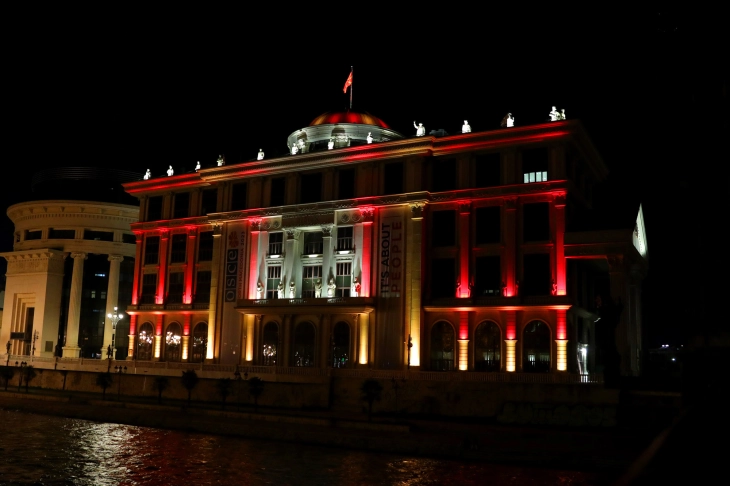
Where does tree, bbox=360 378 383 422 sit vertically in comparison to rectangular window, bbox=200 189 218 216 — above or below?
below

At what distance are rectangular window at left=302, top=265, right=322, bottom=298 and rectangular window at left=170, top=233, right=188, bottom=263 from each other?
535 inches

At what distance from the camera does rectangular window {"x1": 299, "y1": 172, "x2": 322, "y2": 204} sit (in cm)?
5909

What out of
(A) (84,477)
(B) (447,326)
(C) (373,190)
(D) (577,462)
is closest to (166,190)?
(C) (373,190)

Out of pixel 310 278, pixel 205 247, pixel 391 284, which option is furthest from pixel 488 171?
pixel 205 247

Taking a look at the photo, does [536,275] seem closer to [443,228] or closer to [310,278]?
[443,228]

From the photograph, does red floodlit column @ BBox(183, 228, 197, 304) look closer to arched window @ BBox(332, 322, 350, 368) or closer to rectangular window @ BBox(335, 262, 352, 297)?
rectangular window @ BBox(335, 262, 352, 297)

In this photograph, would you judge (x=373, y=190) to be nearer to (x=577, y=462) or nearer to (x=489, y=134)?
(x=489, y=134)

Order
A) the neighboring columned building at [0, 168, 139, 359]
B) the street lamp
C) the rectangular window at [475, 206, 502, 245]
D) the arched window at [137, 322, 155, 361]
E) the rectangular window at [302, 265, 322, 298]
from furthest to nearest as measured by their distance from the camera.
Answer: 1. the neighboring columned building at [0, 168, 139, 359]
2. the street lamp
3. the arched window at [137, 322, 155, 361]
4. the rectangular window at [302, 265, 322, 298]
5. the rectangular window at [475, 206, 502, 245]

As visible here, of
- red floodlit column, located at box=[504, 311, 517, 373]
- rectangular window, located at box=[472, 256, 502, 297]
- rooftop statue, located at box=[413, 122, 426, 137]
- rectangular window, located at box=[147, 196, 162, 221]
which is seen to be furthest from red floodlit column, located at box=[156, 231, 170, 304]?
red floodlit column, located at box=[504, 311, 517, 373]

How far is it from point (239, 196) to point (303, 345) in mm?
15248

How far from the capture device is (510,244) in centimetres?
5078

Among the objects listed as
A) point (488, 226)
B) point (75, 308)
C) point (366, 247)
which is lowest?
point (75, 308)

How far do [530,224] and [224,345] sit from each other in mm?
27037

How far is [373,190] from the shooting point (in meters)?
56.3
